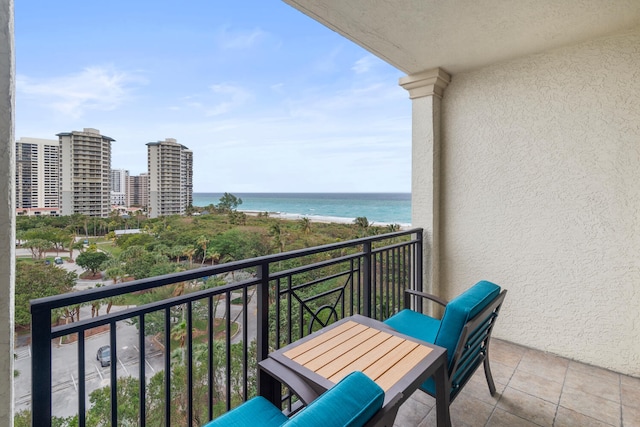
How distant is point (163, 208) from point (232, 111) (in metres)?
14.1

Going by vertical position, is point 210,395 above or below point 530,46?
below

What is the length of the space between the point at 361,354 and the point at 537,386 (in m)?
1.65

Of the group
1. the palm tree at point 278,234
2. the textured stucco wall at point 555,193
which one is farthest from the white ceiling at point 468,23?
the palm tree at point 278,234

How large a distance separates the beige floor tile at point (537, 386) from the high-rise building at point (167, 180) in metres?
19.5

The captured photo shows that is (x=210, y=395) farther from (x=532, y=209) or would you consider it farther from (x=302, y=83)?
(x=302, y=83)

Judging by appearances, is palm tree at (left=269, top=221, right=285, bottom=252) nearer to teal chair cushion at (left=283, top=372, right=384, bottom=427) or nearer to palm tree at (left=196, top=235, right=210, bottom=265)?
palm tree at (left=196, top=235, right=210, bottom=265)

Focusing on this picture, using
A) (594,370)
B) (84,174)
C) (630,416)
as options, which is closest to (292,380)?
(630,416)

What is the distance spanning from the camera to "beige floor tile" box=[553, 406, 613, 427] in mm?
1708

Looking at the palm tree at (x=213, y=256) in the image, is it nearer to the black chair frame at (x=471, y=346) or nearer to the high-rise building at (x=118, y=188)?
the high-rise building at (x=118, y=188)

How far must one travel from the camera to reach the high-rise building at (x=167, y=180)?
18.0 m

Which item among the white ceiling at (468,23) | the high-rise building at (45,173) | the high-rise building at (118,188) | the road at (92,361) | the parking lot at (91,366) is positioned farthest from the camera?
the high-rise building at (118,188)

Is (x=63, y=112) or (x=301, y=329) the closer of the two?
(x=301, y=329)

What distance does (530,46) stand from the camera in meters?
2.35

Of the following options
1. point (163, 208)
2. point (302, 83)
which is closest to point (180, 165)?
point (163, 208)
